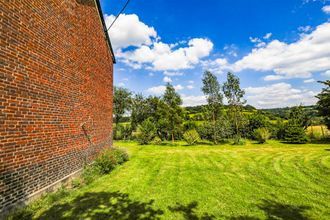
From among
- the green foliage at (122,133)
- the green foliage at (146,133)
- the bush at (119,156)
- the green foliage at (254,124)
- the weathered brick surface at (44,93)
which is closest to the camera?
the weathered brick surface at (44,93)

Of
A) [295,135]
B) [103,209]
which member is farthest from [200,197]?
[295,135]

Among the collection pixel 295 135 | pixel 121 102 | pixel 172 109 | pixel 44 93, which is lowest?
pixel 295 135

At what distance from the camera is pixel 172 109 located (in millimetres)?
23078

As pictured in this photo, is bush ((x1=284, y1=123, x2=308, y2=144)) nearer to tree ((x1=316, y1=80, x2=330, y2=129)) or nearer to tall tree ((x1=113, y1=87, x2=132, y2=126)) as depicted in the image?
tree ((x1=316, y1=80, x2=330, y2=129))

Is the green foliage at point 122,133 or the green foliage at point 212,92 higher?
the green foliage at point 212,92

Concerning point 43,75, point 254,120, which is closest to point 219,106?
point 254,120

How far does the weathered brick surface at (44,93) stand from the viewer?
442 centimetres

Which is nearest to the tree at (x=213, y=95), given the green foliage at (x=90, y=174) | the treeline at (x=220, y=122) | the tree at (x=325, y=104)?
the treeline at (x=220, y=122)

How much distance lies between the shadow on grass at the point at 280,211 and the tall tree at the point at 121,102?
32604 millimetres

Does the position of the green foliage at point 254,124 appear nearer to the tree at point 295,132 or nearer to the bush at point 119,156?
the tree at point 295,132

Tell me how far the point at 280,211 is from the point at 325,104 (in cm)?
2722

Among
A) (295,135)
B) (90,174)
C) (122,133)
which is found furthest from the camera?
(122,133)

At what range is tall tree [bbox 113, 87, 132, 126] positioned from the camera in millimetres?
35875

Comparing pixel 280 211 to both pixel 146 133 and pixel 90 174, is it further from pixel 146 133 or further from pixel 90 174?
pixel 146 133
